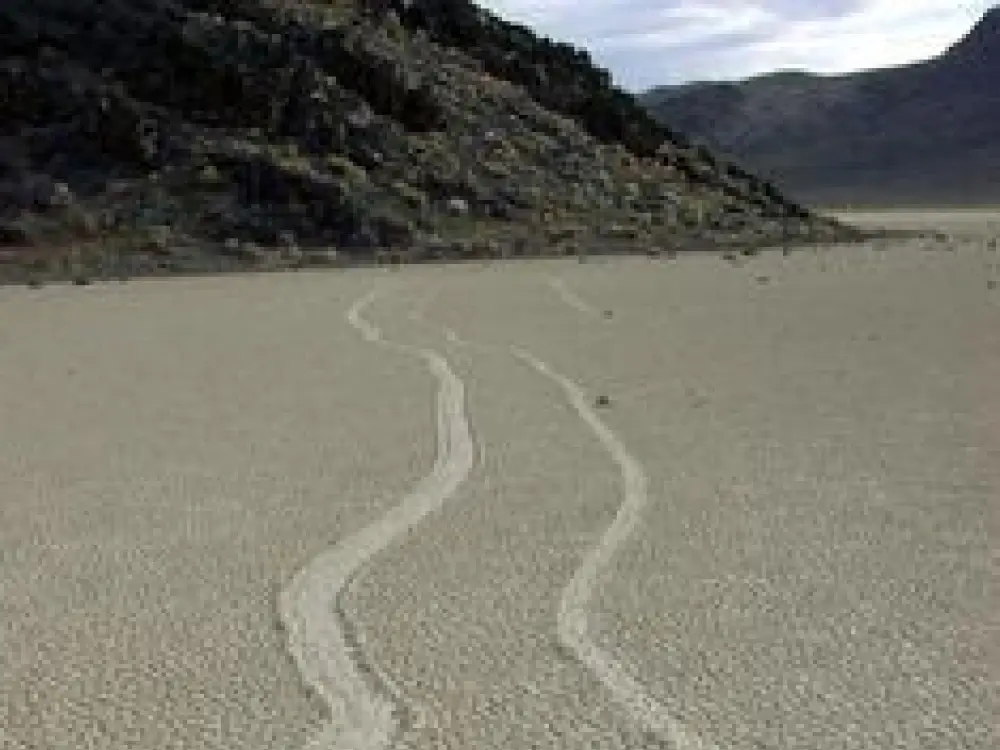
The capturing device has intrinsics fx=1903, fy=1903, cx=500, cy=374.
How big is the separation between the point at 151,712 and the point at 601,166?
42.0m

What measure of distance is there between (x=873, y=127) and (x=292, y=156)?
11578 cm

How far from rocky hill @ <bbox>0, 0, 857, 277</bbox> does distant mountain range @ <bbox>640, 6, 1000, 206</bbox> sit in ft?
188

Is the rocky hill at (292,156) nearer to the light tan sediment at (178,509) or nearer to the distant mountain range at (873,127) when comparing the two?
the light tan sediment at (178,509)

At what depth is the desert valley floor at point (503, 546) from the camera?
5473mm

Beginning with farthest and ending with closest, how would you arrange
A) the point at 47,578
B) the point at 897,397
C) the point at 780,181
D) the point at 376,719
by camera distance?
the point at 780,181, the point at 897,397, the point at 47,578, the point at 376,719

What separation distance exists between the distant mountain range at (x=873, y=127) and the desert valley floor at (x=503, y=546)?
296ft

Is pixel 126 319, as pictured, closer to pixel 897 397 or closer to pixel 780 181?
pixel 897 397

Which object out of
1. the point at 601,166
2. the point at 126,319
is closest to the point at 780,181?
the point at 601,166

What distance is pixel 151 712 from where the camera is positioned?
5.50 meters

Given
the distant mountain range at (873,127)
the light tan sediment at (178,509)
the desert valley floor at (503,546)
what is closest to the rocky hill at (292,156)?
the light tan sediment at (178,509)

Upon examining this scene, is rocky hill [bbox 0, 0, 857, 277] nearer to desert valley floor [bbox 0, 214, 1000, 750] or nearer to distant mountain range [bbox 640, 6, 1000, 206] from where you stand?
desert valley floor [bbox 0, 214, 1000, 750]

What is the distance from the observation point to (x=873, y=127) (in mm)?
151625

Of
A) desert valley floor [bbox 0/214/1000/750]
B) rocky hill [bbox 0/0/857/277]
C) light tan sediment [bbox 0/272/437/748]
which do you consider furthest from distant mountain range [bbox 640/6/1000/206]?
desert valley floor [bbox 0/214/1000/750]

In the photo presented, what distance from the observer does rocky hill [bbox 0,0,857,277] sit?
38469 mm
